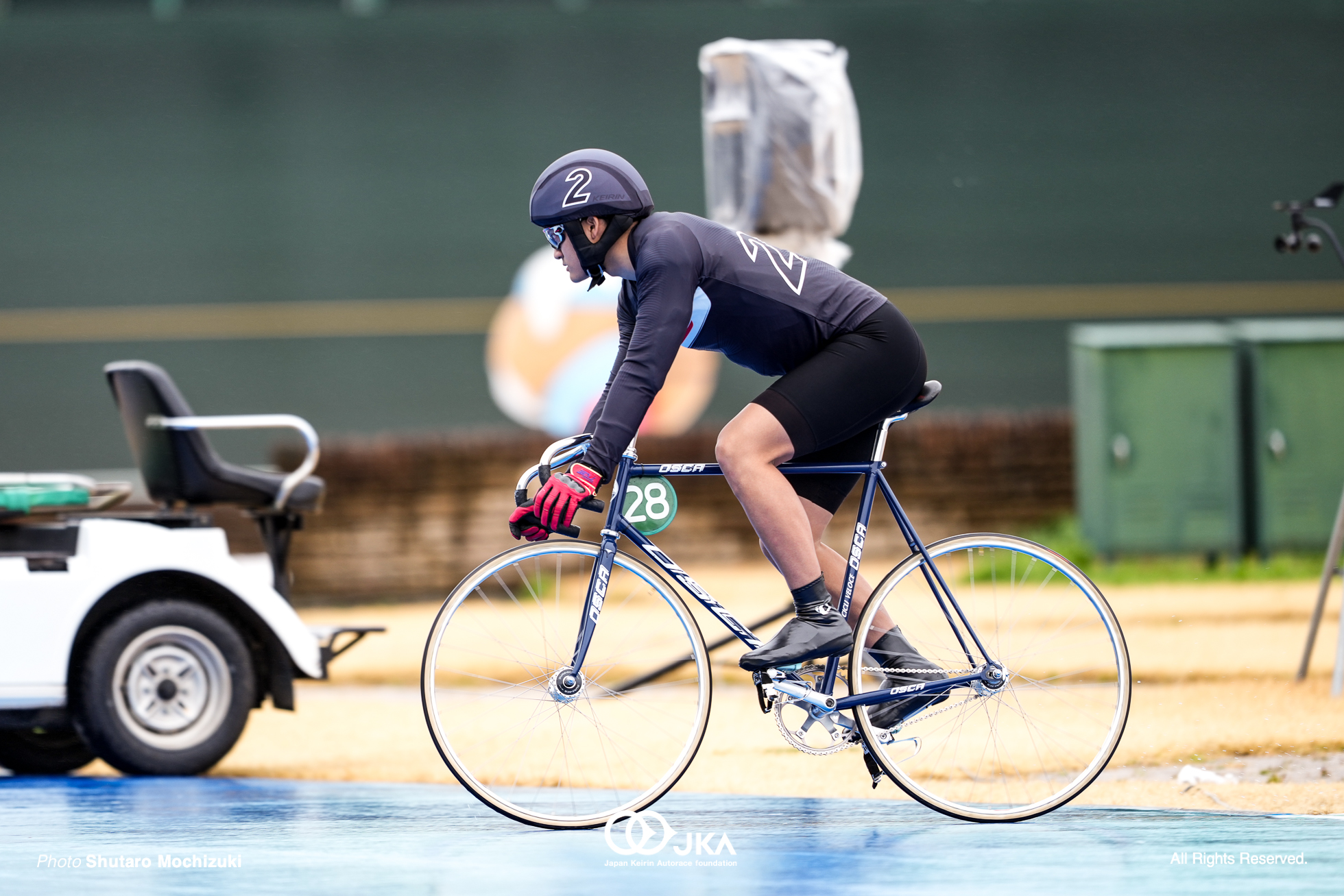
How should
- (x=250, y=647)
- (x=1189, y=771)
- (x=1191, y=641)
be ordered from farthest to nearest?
(x=1191, y=641) < (x=250, y=647) < (x=1189, y=771)

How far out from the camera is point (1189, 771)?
15.9 ft

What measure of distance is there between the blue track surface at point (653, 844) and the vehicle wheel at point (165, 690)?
1.36 ft

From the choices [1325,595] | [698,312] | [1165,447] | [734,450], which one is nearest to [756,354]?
[698,312]

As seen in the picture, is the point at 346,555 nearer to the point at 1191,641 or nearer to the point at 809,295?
the point at 1191,641

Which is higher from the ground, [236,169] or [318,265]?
[236,169]

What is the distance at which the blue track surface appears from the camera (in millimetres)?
3557

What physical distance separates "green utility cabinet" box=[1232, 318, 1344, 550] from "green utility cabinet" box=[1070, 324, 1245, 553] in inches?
6.2

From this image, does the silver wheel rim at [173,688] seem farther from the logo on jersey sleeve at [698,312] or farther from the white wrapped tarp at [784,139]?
the white wrapped tarp at [784,139]

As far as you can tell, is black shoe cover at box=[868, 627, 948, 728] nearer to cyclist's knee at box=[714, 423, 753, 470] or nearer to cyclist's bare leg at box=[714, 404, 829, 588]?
cyclist's bare leg at box=[714, 404, 829, 588]

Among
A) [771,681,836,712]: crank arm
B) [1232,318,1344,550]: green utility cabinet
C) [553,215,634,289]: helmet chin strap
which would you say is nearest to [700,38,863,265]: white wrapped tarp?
[553,215,634,289]: helmet chin strap

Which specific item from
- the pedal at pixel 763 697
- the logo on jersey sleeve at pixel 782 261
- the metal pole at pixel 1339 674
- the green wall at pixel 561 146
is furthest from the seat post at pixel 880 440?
the green wall at pixel 561 146

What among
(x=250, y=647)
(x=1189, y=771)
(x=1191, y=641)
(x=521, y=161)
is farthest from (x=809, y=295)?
(x=521, y=161)

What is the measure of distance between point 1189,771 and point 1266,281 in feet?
35.2

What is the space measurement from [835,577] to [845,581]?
0.15ft
